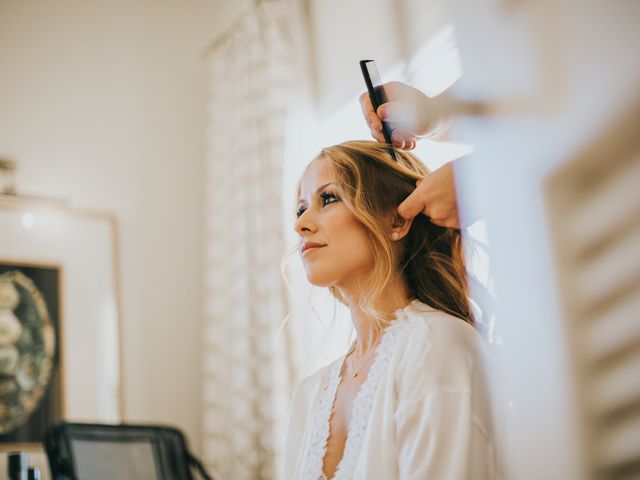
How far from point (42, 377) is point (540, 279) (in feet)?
8.86

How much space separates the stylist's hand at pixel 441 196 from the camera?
2.85 ft

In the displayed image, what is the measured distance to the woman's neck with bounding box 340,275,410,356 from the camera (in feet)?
3.98

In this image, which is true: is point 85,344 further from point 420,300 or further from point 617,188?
point 617,188

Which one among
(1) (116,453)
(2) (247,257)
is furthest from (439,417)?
(2) (247,257)

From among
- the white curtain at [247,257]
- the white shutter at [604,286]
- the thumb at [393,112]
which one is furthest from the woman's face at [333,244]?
the white curtain at [247,257]

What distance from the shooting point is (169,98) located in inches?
134

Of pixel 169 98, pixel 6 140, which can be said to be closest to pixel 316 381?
pixel 6 140

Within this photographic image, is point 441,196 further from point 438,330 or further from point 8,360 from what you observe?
point 8,360

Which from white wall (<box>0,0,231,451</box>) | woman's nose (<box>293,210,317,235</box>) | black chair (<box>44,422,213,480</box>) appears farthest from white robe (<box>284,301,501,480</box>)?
white wall (<box>0,0,231,451</box>)

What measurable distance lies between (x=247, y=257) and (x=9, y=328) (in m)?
0.98

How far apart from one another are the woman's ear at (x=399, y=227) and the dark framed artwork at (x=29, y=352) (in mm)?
1957

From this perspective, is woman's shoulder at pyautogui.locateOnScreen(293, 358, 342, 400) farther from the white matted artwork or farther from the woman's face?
the white matted artwork

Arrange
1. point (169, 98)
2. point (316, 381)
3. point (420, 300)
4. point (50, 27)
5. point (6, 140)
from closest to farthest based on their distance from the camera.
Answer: point (420, 300) → point (316, 381) → point (6, 140) → point (50, 27) → point (169, 98)

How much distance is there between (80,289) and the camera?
2.84 metres
